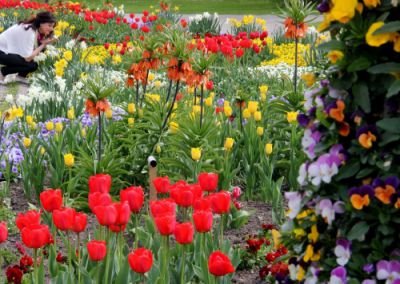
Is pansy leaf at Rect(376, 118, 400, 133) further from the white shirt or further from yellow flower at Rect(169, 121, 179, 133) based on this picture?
the white shirt

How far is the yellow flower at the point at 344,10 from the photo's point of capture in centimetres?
181

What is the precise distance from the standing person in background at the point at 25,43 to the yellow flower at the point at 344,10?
25.3 ft

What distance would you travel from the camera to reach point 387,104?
71.4 inches

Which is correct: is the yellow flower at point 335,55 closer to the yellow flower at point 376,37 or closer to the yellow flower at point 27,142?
the yellow flower at point 376,37

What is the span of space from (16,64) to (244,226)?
6.35m

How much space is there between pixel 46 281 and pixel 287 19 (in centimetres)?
318

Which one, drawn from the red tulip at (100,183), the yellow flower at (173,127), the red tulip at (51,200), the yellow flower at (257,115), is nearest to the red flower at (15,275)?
the red tulip at (51,200)

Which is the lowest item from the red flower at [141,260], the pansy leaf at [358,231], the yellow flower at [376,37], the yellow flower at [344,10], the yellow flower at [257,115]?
the yellow flower at [257,115]

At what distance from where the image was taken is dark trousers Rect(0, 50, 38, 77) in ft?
31.6

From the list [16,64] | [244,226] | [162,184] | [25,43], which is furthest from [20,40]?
[162,184]

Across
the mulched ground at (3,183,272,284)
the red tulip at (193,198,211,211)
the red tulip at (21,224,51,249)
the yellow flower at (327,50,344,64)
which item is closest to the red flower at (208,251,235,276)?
the red tulip at (193,198,211,211)

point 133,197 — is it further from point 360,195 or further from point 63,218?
point 360,195

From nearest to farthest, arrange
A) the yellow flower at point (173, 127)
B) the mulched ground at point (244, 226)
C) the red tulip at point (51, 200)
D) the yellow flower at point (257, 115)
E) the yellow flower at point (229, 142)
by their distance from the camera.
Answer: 1. the red tulip at point (51, 200)
2. the mulched ground at point (244, 226)
3. the yellow flower at point (229, 142)
4. the yellow flower at point (173, 127)
5. the yellow flower at point (257, 115)

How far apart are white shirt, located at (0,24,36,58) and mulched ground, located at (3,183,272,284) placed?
494 cm
